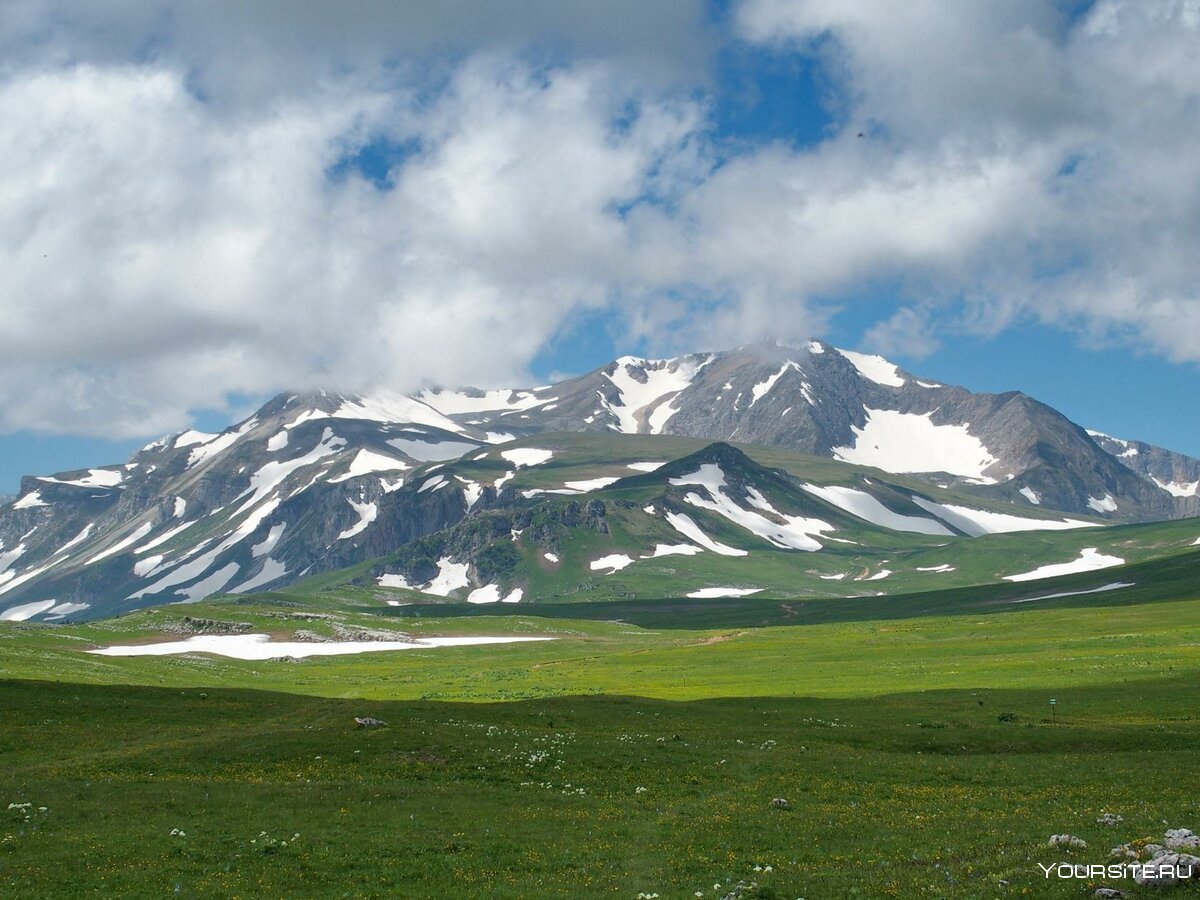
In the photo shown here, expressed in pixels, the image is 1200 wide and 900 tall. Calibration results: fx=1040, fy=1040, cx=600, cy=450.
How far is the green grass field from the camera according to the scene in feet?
94.5

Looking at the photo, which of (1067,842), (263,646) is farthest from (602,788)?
(263,646)

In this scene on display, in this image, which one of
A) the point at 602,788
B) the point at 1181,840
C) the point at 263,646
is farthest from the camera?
the point at 263,646

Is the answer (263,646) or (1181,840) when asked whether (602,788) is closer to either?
(1181,840)

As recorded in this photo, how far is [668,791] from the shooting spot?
41.1 meters

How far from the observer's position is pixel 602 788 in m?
41.6

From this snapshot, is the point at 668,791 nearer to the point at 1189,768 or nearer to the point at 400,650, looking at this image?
the point at 1189,768

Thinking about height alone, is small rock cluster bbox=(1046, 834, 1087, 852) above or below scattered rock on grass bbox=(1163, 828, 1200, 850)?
below

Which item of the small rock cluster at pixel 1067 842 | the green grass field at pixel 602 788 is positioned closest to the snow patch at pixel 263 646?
the green grass field at pixel 602 788

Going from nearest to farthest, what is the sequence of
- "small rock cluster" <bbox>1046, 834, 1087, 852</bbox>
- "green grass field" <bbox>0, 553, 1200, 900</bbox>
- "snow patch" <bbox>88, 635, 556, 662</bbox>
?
"small rock cluster" <bbox>1046, 834, 1087, 852</bbox> < "green grass field" <bbox>0, 553, 1200, 900</bbox> < "snow patch" <bbox>88, 635, 556, 662</bbox>

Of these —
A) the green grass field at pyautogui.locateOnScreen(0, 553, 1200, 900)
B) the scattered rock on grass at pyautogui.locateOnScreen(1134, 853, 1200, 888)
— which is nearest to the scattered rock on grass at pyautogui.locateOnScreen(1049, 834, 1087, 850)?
the green grass field at pyautogui.locateOnScreen(0, 553, 1200, 900)

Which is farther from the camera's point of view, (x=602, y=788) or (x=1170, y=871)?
(x=602, y=788)

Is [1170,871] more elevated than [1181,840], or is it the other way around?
[1170,871]

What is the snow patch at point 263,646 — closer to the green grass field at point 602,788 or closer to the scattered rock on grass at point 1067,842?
the green grass field at point 602,788

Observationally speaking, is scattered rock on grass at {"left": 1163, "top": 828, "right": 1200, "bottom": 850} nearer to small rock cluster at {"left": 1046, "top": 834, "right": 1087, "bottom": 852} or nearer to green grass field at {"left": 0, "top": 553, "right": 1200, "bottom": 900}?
green grass field at {"left": 0, "top": 553, "right": 1200, "bottom": 900}
